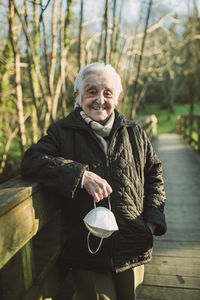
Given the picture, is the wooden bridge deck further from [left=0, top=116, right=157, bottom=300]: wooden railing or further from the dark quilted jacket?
[left=0, top=116, right=157, bottom=300]: wooden railing

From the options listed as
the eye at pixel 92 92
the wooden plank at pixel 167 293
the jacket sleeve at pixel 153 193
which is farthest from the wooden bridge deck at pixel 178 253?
the eye at pixel 92 92

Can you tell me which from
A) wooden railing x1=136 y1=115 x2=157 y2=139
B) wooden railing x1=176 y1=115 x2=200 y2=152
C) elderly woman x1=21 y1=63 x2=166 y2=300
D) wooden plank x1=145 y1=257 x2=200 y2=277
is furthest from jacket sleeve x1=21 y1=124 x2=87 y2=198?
wooden railing x1=176 y1=115 x2=200 y2=152

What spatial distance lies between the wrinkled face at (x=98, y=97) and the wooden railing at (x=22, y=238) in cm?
55

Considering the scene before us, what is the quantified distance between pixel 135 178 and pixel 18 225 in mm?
701

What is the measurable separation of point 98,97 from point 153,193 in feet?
2.24

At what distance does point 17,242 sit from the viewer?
1.21m

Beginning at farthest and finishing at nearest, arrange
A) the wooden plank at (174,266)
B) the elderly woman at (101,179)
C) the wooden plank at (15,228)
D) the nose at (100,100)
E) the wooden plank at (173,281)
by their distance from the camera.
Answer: the wooden plank at (174,266) < the wooden plank at (173,281) < the nose at (100,100) < the elderly woman at (101,179) < the wooden plank at (15,228)

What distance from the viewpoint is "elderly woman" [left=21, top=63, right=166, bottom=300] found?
4.85 feet

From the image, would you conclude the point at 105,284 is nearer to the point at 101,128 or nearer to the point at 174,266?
the point at 101,128

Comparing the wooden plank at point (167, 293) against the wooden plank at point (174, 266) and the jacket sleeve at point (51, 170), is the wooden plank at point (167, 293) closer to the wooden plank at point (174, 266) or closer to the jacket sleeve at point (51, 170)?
the wooden plank at point (174, 266)

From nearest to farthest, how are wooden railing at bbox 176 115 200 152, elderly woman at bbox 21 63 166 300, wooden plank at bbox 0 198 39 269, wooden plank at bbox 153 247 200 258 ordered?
wooden plank at bbox 0 198 39 269
elderly woman at bbox 21 63 166 300
wooden plank at bbox 153 247 200 258
wooden railing at bbox 176 115 200 152

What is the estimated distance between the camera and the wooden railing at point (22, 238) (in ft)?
3.73

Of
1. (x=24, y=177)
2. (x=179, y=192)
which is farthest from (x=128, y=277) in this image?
(x=179, y=192)

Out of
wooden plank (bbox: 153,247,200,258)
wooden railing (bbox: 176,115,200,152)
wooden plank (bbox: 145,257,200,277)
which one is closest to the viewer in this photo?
wooden plank (bbox: 145,257,200,277)
